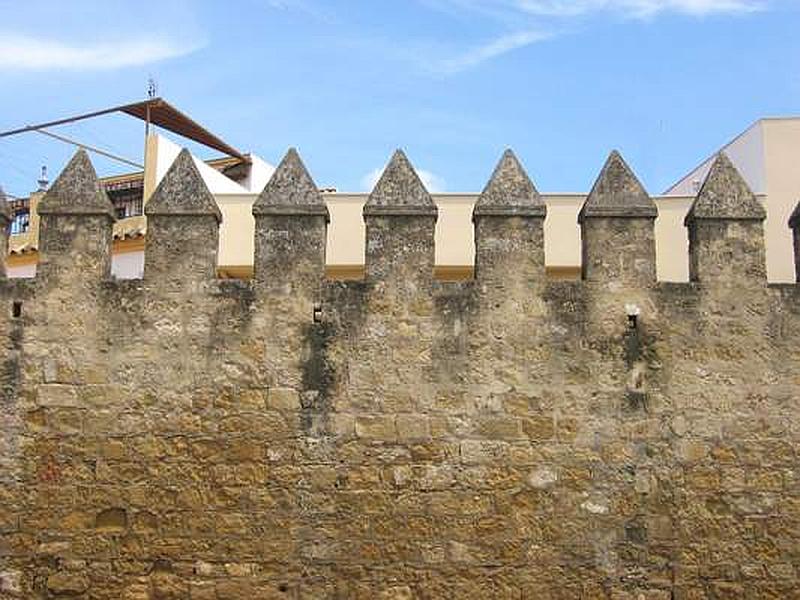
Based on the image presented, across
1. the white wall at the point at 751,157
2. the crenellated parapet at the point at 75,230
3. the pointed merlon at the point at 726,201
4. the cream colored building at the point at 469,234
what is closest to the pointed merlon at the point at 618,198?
the pointed merlon at the point at 726,201

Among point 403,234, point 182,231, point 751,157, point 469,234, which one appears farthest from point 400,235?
point 751,157

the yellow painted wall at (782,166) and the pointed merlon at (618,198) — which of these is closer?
the pointed merlon at (618,198)

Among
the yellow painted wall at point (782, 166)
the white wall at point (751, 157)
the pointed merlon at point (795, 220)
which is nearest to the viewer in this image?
the pointed merlon at point (795, 220)

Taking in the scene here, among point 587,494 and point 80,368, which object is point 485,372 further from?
point 80,368

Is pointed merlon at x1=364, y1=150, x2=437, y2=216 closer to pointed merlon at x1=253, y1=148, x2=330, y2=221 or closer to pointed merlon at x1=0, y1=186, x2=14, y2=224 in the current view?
pointed merlon at x1=253, y1=148, x2=330, y2=221

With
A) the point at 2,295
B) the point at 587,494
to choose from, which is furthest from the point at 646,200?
the point at 2,295

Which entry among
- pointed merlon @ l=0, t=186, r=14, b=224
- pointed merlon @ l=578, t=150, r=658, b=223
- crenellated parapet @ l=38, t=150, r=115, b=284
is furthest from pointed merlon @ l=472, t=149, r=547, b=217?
pointed merlon @ l=0, t=186, r=14, b=224

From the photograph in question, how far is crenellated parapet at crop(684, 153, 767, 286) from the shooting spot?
624 centimetres

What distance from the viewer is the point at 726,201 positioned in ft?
20.8

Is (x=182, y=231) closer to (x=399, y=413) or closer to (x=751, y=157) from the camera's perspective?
(x=399, y=413)

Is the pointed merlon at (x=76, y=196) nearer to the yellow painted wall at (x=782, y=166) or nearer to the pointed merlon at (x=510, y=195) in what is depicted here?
the pointed merlon at (x=510, y=195)

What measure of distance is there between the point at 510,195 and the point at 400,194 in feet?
2.53

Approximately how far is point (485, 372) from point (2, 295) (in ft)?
11.0

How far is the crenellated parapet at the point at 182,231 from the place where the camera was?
6223mm
